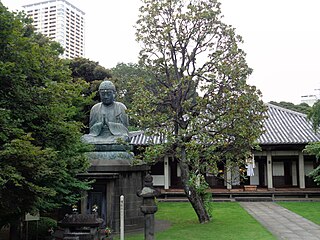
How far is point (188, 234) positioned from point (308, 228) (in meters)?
4.23

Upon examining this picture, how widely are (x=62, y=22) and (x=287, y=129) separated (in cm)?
3291

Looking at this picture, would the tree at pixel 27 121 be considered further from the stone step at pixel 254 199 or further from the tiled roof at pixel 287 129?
the stone step at pixel 254 199

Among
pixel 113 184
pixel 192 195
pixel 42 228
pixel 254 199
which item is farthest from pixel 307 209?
pixel 42 228

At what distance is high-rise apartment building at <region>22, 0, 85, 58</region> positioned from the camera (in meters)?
45.2

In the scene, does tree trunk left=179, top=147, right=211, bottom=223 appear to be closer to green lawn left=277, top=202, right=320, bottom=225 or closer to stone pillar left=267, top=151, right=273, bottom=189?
green lawn left=277, top=202, right=320, bottom=225

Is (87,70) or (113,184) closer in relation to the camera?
(113,184)

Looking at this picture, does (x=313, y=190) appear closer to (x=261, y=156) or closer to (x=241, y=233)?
(x=261, y=156)

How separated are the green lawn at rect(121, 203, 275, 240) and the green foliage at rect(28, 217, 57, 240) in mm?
2751

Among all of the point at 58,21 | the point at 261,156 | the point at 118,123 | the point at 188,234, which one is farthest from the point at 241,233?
the point at 58,21

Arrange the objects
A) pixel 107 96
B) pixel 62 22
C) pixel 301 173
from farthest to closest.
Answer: pixel 62 22 → pixel 301 173 → pixel 107 96

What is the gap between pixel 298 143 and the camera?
2106 centimetres

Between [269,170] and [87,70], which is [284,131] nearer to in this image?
[269,170]

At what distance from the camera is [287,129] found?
75.6 ft

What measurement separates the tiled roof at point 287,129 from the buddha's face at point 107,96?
10.6 meters
